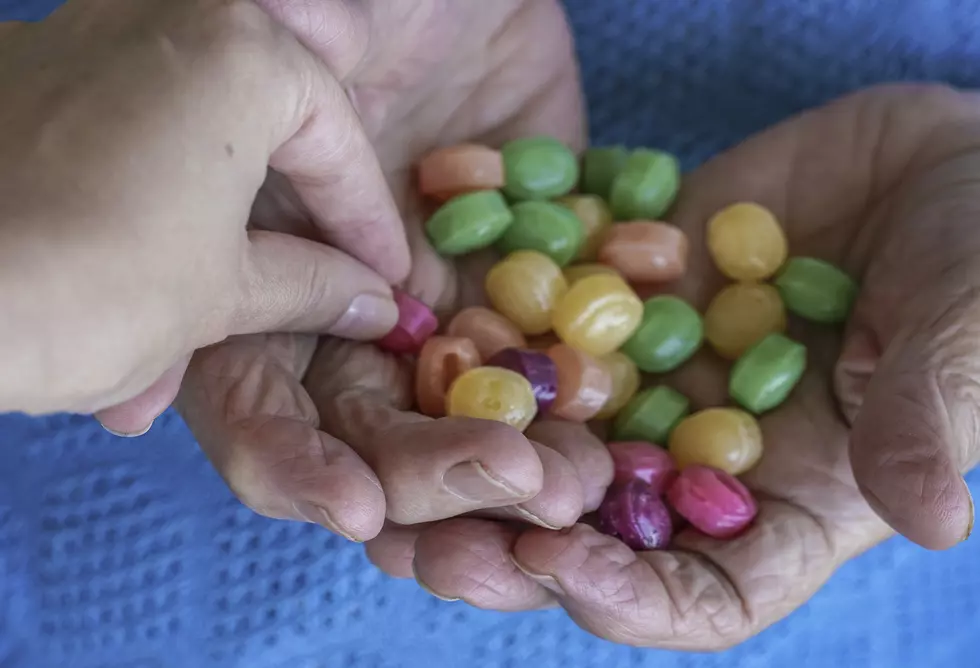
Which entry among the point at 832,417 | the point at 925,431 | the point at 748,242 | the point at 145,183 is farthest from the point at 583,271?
the point at 145,183

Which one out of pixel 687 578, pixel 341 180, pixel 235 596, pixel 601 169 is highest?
pixel 341 180

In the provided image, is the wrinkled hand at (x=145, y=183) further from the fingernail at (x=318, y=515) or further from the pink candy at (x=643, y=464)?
the pink candy at (x=643, y=464)

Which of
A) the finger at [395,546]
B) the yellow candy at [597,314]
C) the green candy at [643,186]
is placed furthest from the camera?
the green candy at [643,186]

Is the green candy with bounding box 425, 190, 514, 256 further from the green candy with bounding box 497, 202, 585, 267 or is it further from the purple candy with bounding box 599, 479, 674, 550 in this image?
the purple candy with bounding box 599, 479, 674, 550

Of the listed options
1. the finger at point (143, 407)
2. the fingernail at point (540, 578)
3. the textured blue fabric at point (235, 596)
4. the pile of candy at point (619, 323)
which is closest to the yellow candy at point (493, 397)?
the pile of candy at point (619, 323)

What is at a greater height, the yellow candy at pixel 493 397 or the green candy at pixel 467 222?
the green candy at pixel 467 222

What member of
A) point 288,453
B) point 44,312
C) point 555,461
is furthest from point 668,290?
point 44,312

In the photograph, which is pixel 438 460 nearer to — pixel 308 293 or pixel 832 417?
pixel 308 293
